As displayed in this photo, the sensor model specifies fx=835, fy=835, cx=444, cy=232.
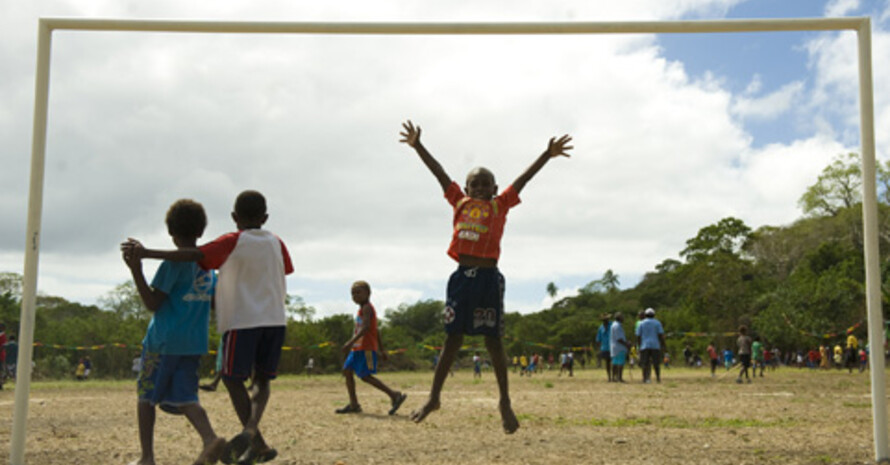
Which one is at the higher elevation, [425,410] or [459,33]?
[459,33]

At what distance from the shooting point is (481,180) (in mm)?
6688

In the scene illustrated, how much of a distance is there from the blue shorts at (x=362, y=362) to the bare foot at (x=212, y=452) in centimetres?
589

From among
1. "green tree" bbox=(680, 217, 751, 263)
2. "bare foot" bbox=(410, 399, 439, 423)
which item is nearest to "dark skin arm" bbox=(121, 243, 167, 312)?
"bare foot" bbox=(410, 399, 439, 423)

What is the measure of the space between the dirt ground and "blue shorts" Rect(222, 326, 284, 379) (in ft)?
2.48

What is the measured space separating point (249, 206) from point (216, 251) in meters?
0.53

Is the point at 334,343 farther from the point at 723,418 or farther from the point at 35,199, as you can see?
the point at 35,199

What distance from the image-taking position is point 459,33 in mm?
6145

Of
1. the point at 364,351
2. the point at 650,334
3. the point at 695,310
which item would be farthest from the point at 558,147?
the point at 695,310

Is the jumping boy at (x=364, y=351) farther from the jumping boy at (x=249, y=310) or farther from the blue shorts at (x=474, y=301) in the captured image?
the jumping boy at (x=249, y=310)

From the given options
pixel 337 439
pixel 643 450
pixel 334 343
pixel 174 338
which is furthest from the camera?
pixel 334 343

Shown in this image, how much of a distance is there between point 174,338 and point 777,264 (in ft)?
263

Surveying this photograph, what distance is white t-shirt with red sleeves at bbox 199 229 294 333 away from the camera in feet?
18.8

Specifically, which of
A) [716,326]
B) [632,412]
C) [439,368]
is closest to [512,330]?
[716,326]

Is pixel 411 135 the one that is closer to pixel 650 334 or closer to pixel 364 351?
pixel 364 351
